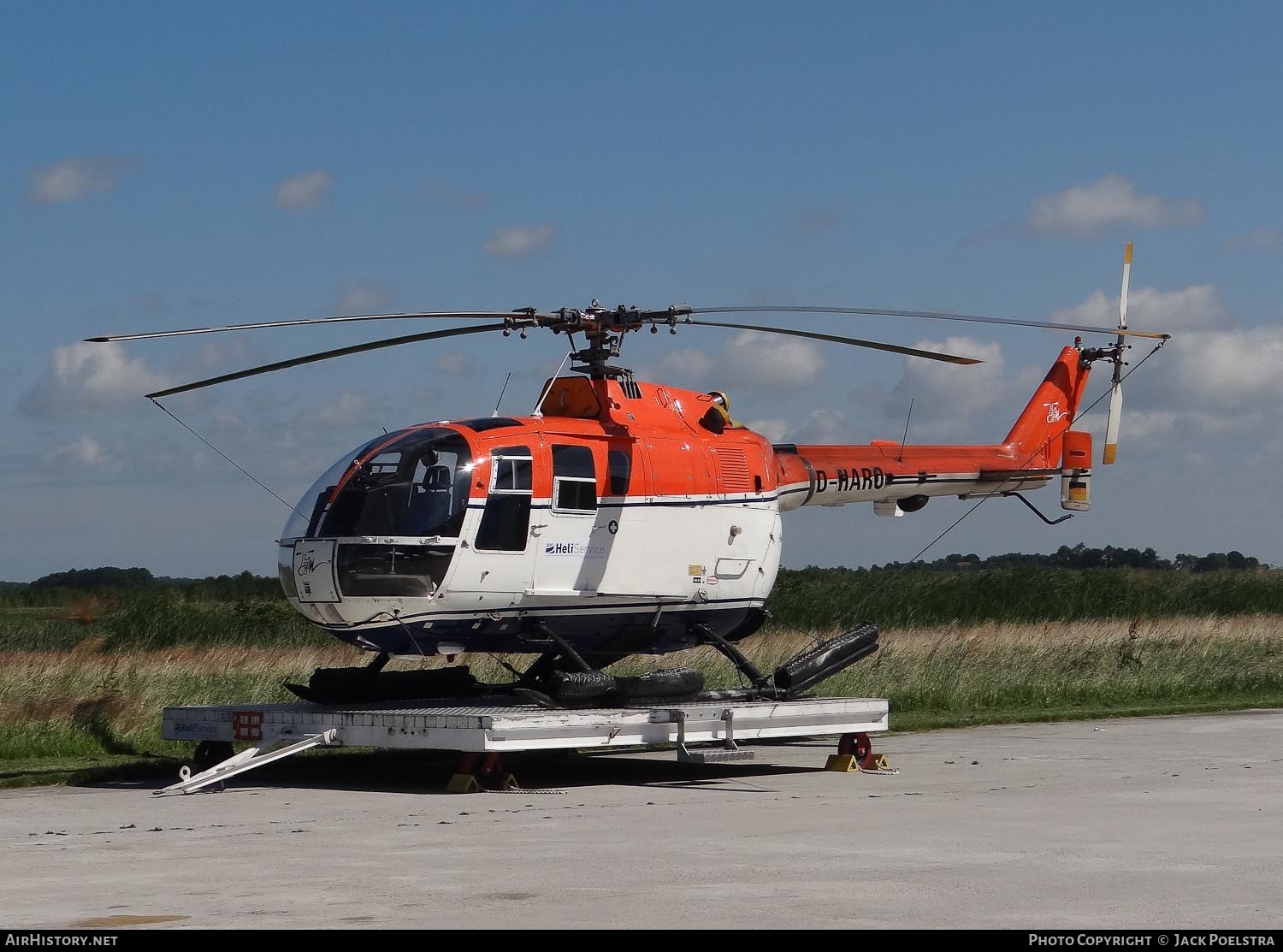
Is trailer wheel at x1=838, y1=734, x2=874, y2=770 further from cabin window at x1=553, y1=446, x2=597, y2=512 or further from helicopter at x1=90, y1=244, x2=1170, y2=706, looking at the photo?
cabin window at x1=553, y1=446, x2=597, y2=512

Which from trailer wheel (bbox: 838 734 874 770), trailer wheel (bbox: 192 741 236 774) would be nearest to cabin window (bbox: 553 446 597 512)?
trailer wheel (bbox: 838 734 874 770)

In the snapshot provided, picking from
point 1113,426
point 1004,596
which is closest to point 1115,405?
point 1113,426

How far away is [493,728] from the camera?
A: 1361 cm

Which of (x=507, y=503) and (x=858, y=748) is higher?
(x=507, y=503)

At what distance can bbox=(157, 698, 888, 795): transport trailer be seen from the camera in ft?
45.2

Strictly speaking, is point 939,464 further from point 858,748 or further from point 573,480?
point 573,480

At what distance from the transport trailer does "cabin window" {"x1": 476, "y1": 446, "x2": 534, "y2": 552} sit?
1.49 meters

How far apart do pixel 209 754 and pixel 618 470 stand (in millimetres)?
4634

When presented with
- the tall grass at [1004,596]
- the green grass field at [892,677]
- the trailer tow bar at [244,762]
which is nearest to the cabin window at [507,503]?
A: the trailer tow bar at [244,762]

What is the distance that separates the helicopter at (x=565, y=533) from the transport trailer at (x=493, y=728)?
2.01ft

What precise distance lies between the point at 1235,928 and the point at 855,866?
257cm

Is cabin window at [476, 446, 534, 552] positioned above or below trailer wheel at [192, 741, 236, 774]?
above

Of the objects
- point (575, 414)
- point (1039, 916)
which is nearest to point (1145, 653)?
point (575, 414)
